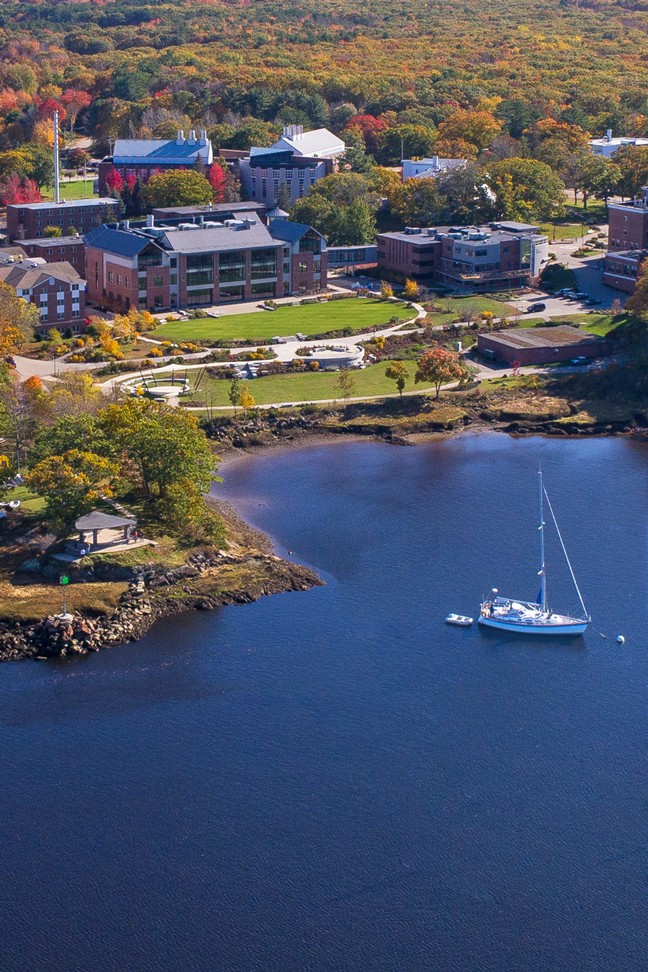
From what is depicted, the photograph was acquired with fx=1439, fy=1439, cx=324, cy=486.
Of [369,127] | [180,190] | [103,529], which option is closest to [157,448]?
[103,529]

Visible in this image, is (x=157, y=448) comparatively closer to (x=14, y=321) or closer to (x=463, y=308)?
(x=14, y=321)

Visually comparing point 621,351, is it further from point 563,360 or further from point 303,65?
point 303,65

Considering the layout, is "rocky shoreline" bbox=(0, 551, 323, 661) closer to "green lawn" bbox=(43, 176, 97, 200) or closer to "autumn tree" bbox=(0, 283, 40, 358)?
"autumn tree" bbox=(0, 283, 40, 358)

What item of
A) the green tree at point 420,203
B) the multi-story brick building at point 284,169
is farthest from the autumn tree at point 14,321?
the multi-story brick building at point 284,169

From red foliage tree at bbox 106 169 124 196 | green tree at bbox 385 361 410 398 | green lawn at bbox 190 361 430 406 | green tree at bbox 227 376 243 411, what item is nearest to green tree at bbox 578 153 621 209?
red foliage tree at bbox 106 169 124 196

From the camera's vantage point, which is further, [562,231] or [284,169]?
[284,169]

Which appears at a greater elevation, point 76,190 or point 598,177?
point 598,177
